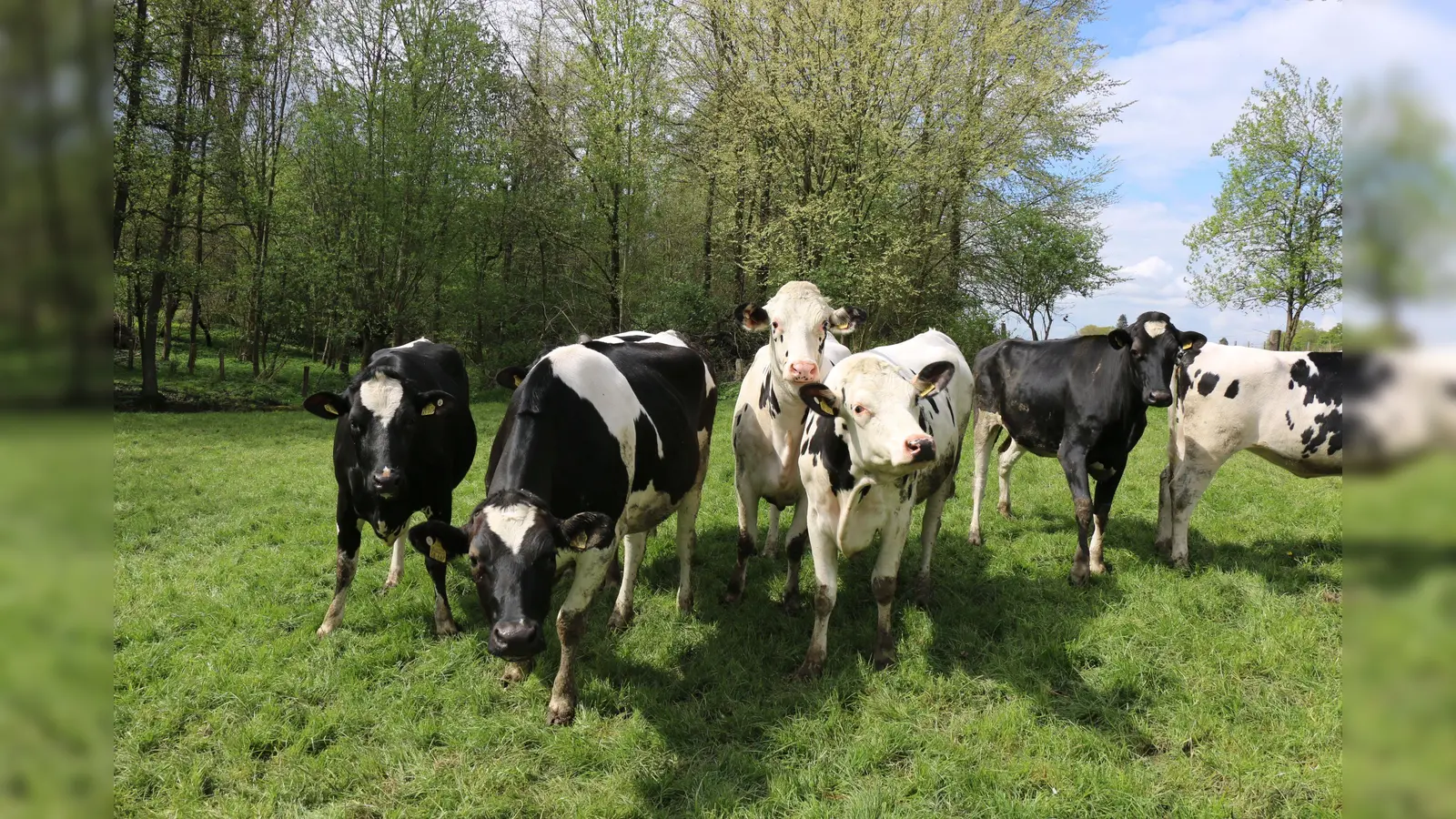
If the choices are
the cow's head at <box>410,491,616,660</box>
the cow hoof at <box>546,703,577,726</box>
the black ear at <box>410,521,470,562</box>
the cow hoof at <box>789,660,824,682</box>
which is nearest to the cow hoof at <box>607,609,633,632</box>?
the cow hoof at <box>546,703,577,726</box>

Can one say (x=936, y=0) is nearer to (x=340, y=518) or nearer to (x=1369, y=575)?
(x=340, y=518)

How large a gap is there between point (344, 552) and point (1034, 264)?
25.1 m

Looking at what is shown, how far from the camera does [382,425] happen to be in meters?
5.35

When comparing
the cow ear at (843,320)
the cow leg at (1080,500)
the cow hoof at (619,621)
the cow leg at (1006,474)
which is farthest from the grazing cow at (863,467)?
the cow leg at (1006,474)

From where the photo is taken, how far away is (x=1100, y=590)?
6.25 metres

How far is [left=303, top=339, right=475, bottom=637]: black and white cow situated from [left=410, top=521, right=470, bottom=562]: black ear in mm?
1073

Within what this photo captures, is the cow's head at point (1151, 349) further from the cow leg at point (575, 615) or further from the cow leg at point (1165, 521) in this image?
the cow leg at point (575, 615)

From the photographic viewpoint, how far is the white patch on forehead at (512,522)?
Answer: 13.3ft

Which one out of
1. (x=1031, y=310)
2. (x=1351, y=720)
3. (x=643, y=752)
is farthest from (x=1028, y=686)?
(x=1031, y=310)

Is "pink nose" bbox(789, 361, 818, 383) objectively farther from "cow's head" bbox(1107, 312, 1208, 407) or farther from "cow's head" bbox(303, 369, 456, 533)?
"cow's head" bbox(1107, 312, 1208, 407)

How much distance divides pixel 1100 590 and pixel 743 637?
125 inches

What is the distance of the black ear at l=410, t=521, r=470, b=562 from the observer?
161 inches

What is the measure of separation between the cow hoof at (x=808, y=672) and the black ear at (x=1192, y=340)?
469 centimetres

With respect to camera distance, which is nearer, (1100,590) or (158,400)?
(1100,590)
